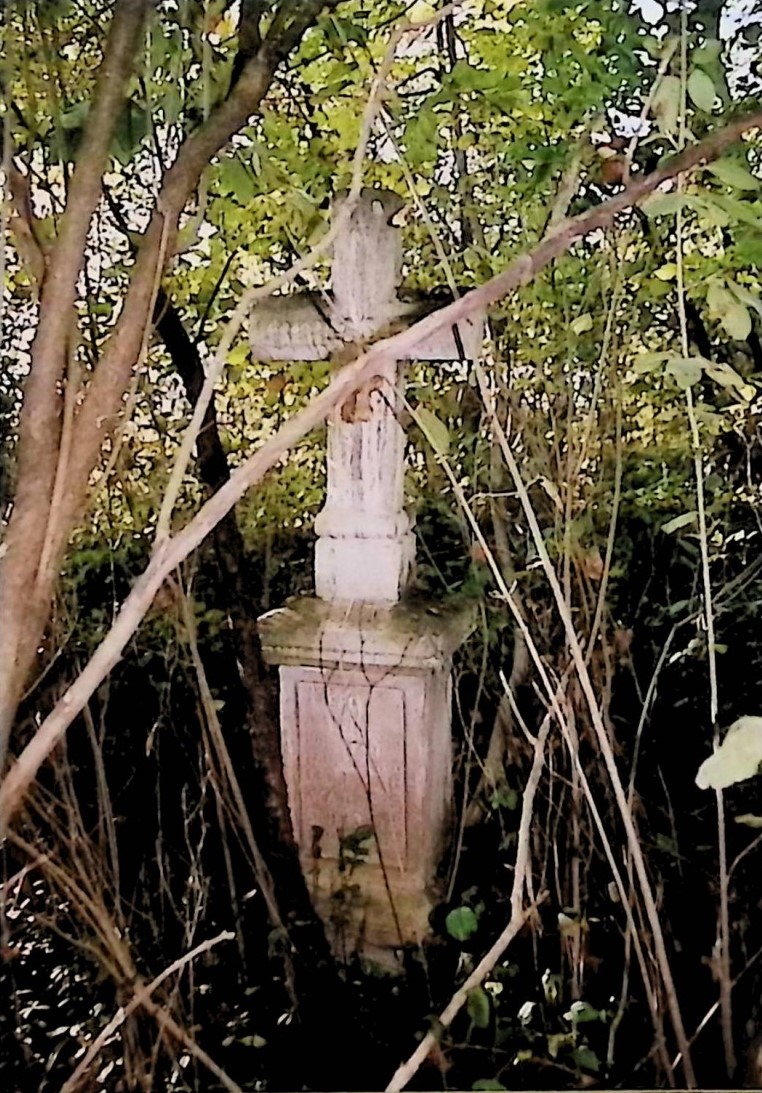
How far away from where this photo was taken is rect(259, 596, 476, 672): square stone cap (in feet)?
3.39

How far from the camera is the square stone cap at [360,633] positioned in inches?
40.7

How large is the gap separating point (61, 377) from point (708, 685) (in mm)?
620

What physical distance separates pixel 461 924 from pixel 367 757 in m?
0.17

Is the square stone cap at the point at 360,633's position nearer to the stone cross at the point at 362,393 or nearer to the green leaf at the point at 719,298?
the stone cross at the point at 362,393

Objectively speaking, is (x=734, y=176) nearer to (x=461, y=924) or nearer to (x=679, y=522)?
(x=679, y=522)

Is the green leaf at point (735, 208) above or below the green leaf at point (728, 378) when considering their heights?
above

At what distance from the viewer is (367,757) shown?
1054 mm

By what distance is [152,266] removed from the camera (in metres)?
0.95

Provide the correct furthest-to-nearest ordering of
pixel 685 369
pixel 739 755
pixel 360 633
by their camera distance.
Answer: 1. pixel 360 633
2. pixel 685 369
3. pixel 739 755

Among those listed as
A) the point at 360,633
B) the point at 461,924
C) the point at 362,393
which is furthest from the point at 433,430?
the point at 461,924

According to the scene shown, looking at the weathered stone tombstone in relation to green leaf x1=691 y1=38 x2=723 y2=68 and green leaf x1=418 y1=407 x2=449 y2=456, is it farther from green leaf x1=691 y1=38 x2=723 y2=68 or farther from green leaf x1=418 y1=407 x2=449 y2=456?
green leaf x1=691 y1=38 x2=723 y2=68

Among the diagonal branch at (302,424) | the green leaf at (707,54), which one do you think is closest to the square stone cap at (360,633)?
the diagonal branch at (302,424)

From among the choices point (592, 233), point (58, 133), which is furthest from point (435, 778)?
point (58, 133)

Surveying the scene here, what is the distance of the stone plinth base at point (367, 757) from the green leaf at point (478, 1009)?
7 cm
